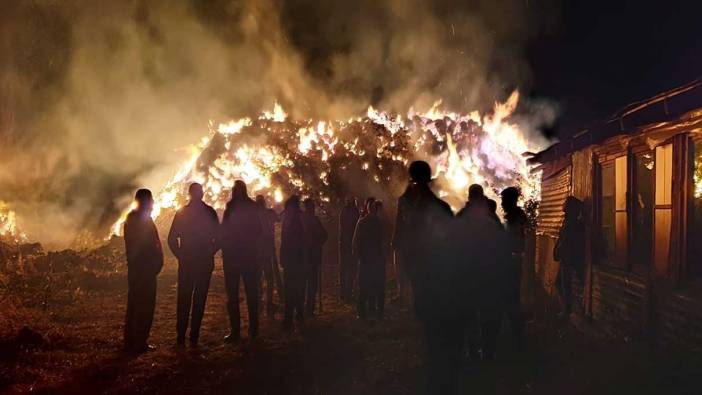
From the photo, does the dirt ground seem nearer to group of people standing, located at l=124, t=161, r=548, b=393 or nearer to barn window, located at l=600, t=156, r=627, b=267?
group of people standing, located at l=124, t=161, r=548, b=393

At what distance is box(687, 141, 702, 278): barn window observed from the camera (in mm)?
5891

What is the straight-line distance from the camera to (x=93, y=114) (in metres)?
23.6

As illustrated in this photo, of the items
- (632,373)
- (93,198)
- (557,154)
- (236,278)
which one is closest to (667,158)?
(632,373)

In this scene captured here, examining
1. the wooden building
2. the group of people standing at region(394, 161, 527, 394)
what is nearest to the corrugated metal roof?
the wooden building

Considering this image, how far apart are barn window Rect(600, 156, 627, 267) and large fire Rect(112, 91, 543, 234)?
12737 millimetres

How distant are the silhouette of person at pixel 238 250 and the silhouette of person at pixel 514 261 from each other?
3.49m

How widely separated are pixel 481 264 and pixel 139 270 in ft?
15.2

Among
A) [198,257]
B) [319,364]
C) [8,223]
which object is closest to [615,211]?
[319,364]

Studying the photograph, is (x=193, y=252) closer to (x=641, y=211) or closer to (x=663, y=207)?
(x=663, y=207)

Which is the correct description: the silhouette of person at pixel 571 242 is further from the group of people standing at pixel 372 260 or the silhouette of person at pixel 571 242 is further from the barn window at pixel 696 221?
the barn window at pixel 696 221

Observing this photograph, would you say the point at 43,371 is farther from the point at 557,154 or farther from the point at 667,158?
the point at 557,154

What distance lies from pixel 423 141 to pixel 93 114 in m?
14.7

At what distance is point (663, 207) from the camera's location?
251 inches

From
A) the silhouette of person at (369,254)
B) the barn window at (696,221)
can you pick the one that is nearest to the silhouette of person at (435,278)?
the barn window at (696,221)
